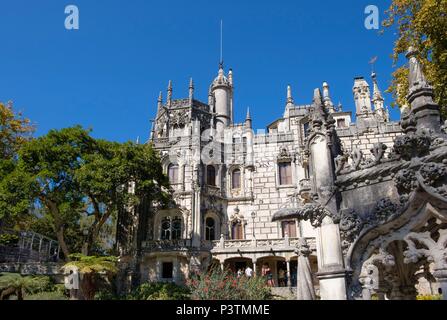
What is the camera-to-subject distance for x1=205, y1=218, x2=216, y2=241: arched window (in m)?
32.3

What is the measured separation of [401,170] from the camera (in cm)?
639

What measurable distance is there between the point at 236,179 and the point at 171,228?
755 centimetres

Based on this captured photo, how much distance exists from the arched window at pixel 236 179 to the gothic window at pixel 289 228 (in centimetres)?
560

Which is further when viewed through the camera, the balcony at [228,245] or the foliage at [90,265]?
the balcony at [228,245]

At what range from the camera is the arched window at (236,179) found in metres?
34.3

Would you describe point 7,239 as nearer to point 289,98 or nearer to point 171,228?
point 171,228

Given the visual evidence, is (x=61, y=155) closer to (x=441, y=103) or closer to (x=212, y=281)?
(x=212, y=281)

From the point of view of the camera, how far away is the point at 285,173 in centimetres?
3362

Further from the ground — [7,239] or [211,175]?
[211,175]

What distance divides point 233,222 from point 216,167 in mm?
5340

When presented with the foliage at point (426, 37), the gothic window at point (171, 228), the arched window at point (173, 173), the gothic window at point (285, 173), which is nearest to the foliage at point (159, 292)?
the gothic window at point (171, 228)

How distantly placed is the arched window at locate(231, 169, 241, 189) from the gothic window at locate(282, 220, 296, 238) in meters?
5.60

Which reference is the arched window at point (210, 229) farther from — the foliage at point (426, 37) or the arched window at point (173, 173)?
the foliage at point (426, 37)

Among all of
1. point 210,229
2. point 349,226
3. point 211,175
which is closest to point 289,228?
point 210,229
